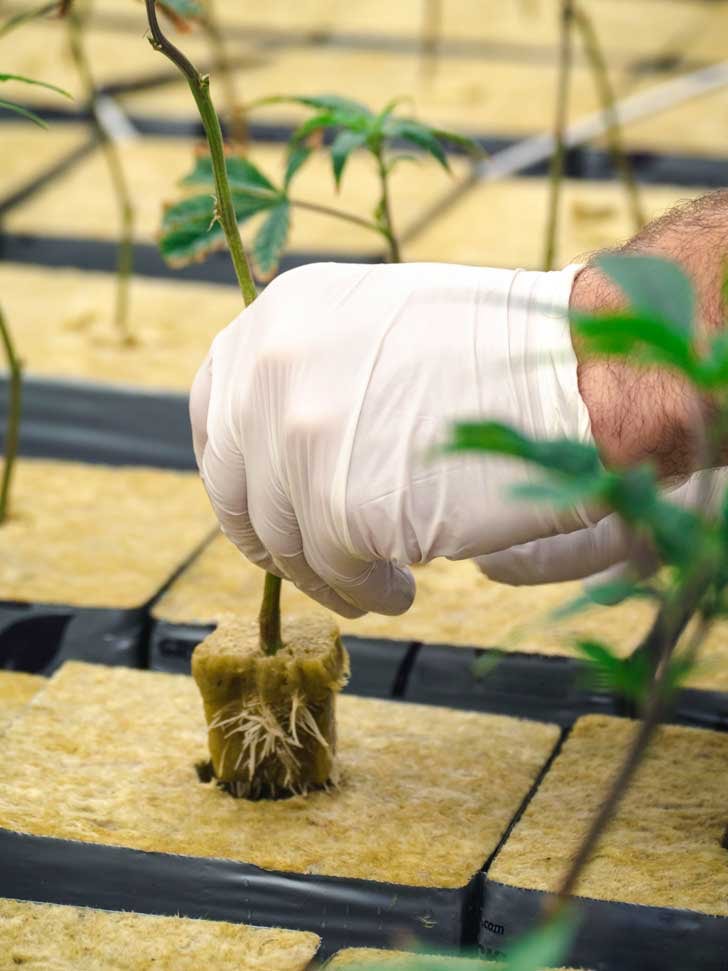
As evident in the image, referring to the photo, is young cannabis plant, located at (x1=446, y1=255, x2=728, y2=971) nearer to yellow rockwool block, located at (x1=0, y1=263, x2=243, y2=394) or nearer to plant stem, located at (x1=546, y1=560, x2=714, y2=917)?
plant stem, located at (x1=546, y1=560, x2=714, y2=917)

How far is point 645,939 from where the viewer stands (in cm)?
94

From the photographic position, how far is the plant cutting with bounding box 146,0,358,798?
1069 millimetres

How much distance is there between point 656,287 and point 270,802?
0.70 meters

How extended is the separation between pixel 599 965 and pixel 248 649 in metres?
0.35

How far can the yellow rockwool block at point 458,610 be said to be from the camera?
53.2 inches

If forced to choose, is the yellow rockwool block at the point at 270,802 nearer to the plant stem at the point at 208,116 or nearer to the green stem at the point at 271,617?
the green stem at the point at 271,617

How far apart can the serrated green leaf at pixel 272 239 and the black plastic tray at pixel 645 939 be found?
22.3 inches

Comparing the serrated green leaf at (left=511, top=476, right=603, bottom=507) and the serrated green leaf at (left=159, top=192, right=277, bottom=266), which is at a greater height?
the serrated green leaf at (left=511, top=476, right=603, bottom=507)

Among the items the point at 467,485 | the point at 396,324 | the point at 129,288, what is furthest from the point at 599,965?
the point at 129,288

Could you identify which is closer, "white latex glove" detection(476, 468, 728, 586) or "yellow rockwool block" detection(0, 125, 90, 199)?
"white latex glove" detection(476, 468, 728, 586)

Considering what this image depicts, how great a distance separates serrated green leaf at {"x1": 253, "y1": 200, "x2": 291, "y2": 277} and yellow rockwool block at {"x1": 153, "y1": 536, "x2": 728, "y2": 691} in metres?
0.34

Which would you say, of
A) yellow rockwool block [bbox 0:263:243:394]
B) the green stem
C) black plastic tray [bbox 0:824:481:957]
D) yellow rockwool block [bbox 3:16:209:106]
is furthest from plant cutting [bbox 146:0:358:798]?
yellow rockwool block [bbox 3:16:209:106]

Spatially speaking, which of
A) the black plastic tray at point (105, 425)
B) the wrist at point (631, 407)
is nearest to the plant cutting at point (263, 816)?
the wrist at point (631, 407)

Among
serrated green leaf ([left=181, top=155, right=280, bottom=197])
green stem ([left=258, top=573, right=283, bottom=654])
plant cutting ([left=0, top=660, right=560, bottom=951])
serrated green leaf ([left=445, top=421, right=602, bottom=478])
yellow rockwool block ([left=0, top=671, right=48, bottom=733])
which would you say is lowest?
yellow rockwool block ([left=0, top=671, right=48, bottom=733])
